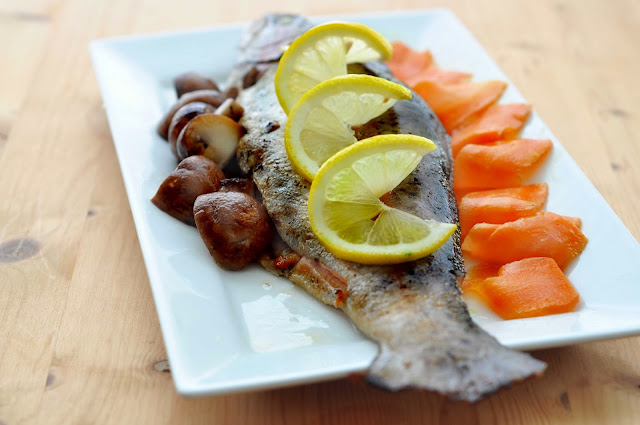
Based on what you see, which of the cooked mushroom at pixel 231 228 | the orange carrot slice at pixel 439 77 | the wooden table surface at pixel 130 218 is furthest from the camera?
the orange carrot slice at pixel 439 77

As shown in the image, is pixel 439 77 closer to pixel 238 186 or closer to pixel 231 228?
pixel 238 186

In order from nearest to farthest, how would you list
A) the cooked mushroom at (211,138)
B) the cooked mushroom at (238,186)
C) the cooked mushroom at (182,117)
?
the cooked mushroom at (238,186) < the cooked mushroom at (211,138) < the cooked mushroom at (182,117)

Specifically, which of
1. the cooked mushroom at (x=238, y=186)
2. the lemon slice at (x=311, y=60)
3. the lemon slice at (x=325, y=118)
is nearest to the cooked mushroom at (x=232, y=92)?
the lemon slice at (x=311, y=60)

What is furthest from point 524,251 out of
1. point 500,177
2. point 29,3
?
point 29,3

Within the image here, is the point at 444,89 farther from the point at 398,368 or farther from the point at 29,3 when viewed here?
the point at 29,3

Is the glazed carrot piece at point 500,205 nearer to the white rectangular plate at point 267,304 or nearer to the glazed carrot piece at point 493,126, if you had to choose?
the white rectangular plate at point 267,304

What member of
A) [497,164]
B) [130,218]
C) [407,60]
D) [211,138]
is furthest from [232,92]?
[497,164]
